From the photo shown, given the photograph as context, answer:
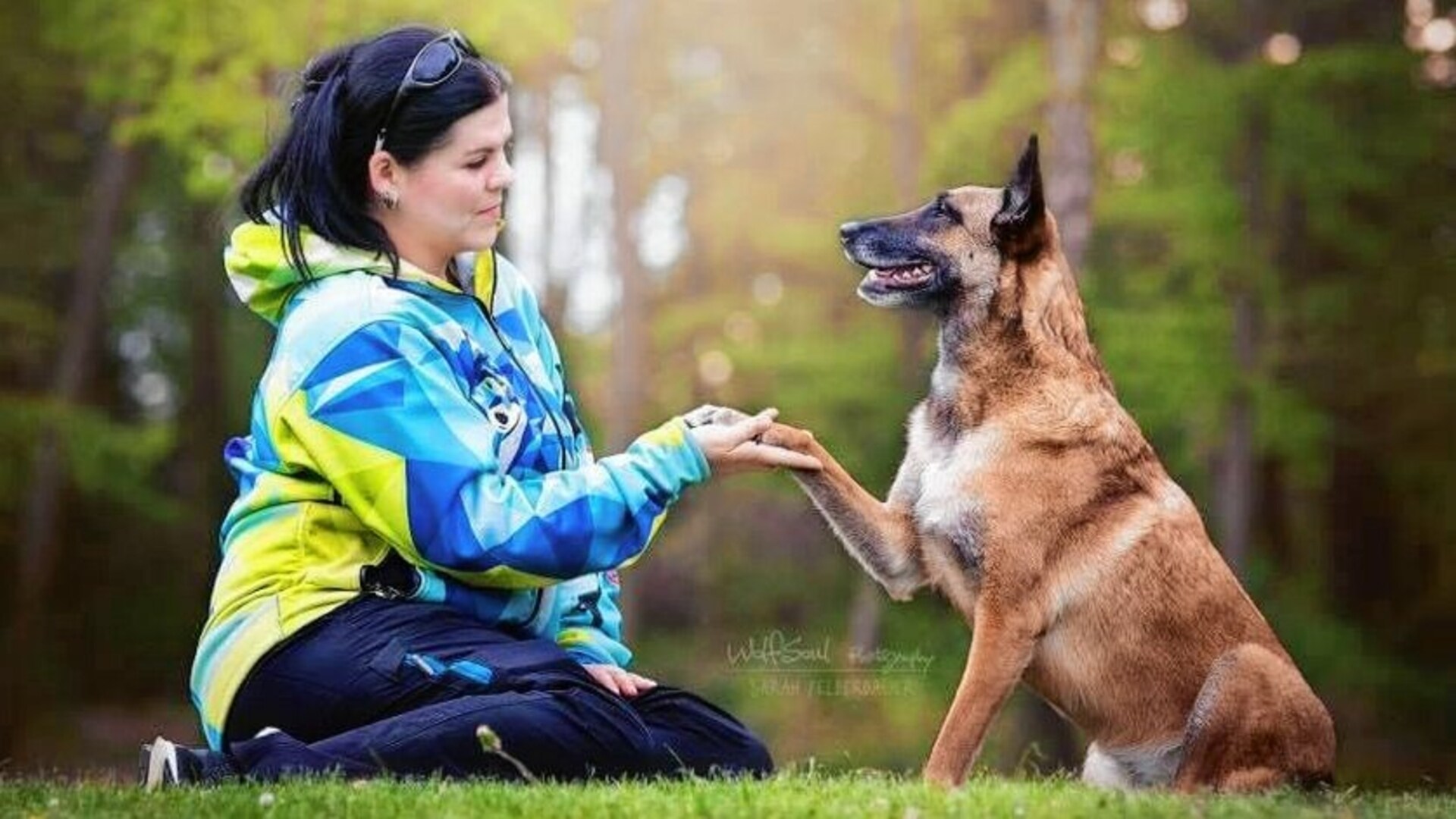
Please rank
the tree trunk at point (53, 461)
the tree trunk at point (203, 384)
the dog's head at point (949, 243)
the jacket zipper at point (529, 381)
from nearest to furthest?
the jacket zipper at point (529, 381)
the dog's head at point (949, 243)
the tree trunk at point (53, 461)
the tree trunk at point (203, 384)

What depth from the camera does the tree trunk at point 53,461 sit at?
573 inches

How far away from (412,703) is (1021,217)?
2.23 meters

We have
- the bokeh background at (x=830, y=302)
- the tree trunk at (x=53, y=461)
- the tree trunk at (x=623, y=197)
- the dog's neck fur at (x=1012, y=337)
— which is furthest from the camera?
the tree trunk at (x=623, y=197)

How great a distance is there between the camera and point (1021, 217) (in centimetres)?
504

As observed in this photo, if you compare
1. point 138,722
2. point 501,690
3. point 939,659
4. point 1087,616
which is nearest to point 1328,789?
point 1087,616

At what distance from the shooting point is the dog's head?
16.6 ft

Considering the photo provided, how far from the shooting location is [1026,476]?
4699mm

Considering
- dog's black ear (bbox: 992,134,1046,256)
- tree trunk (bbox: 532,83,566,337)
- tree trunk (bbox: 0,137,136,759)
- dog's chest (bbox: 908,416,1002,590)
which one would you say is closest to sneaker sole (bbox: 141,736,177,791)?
dog's chest (bbox: 908,416,1002,590)

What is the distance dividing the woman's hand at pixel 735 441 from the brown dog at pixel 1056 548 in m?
0.17

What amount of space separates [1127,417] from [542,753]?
76.5 inches

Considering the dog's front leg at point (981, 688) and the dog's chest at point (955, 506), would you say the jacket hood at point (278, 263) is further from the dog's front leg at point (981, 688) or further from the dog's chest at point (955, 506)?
the dog's front leg at point (981, 688)

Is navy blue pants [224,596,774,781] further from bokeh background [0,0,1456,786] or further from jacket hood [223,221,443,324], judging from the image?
bokeh background [0,0,1456,786]

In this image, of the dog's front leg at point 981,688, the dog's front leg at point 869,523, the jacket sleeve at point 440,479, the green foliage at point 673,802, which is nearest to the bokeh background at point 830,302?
the dog's front leg at point 869,523

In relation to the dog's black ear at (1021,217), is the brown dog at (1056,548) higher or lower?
lower
